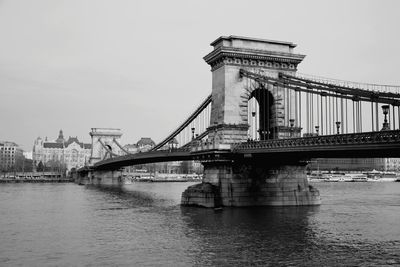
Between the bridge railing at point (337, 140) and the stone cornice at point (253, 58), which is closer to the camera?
the bridge railing at point (337, 140)

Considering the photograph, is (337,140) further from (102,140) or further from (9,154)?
(9,154)

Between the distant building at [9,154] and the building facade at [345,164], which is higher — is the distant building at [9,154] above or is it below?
above

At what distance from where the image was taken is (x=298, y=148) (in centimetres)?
3034

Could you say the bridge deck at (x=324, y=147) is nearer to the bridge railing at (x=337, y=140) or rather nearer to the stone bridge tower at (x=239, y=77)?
the bridge railing at (x=337, y=140)

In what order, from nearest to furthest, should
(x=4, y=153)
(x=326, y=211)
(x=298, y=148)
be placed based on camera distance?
(x=298, y=148)
(x=326, y=211)
(x=4, y=153)

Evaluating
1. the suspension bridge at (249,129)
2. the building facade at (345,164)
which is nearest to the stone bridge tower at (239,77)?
the suspension bridge at (249,129)

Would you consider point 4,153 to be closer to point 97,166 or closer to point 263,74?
point 97,166

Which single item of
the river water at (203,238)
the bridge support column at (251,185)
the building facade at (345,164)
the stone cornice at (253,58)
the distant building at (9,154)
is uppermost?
the stone cornice at (253,58)

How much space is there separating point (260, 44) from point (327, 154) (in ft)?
49.1

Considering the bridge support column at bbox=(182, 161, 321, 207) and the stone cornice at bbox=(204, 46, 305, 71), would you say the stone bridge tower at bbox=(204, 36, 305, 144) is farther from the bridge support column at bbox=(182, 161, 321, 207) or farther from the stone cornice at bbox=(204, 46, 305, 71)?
the bridge support column at bbox=(182, 161, 321, 207)

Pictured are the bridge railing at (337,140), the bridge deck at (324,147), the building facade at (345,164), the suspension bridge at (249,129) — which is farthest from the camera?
the building facade at (345,164)

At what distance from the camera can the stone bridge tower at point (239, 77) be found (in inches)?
1623

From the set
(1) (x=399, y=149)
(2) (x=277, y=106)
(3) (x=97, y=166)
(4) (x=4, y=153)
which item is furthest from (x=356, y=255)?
(4) (x=4, y=153)

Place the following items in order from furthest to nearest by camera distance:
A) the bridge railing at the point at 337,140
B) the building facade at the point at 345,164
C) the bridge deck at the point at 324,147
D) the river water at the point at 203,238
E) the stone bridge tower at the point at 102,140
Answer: the building facade at the point at 345,164
the stone bridge tower at the point at 102,140
the bridge deck at the point at 324,147
the bridge railing at the point at 337,140
the river water at the point at 203,238
